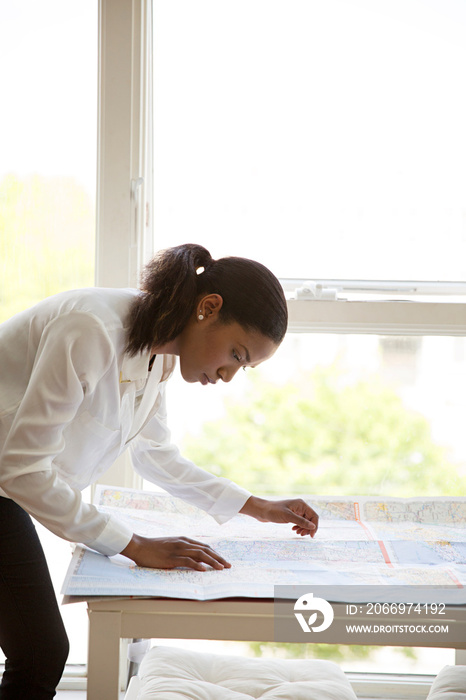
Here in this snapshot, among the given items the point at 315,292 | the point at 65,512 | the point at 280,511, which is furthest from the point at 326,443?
the point at 65,512

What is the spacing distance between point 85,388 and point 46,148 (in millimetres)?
1027

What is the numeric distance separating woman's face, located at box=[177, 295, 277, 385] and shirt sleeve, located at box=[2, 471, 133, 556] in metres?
0.31

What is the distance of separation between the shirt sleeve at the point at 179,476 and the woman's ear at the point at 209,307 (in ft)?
1.07

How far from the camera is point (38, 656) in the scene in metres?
1.14

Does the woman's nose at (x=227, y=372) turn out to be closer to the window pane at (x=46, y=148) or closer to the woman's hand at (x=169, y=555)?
the woman's hand at (x=169, y=555)

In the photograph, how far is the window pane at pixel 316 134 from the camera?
1.85m

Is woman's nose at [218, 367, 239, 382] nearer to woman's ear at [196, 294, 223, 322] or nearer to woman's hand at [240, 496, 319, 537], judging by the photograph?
woman's ear at [196, 294, 223, 322]

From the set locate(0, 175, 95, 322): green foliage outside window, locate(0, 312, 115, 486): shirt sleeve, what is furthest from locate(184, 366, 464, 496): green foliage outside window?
locate(0, 312, 115, 486): shirt sleeve

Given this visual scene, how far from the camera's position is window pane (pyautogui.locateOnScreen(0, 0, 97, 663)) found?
1833 mm

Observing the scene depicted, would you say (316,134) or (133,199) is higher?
(316,134)

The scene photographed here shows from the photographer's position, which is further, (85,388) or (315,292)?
(315,292)

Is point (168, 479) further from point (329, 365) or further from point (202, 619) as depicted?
point (329, 365)

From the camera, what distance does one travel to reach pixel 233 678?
4.13 ft

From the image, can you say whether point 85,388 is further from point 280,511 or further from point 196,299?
point 280,511
